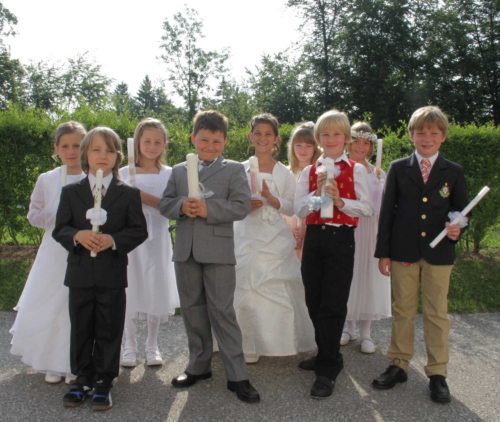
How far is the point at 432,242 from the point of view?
371 centimetres

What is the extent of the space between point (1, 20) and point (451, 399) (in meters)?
37.2

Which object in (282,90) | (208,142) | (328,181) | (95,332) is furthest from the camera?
(282,90)

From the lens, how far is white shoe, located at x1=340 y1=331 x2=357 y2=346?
495 centimetres

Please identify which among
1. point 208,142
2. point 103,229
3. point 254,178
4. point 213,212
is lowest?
point 103,229

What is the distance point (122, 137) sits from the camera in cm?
841

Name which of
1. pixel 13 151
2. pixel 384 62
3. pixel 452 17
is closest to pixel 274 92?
pixel 384 62

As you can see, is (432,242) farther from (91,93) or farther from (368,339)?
(91,93)

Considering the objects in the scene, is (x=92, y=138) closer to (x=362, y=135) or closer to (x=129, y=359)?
(x=129, y=359)

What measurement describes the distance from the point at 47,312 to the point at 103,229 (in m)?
0.84

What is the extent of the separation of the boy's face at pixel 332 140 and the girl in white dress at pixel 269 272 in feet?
1.87

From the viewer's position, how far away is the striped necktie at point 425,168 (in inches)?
155

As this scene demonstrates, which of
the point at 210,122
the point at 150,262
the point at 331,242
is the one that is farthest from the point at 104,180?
the point at 331,242

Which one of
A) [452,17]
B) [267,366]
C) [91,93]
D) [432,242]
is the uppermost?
[452,17]

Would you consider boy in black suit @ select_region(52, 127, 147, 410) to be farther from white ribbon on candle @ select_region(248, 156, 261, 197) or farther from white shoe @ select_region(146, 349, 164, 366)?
white ribbon on candle @ select_region(248, 156, 261, 197)
